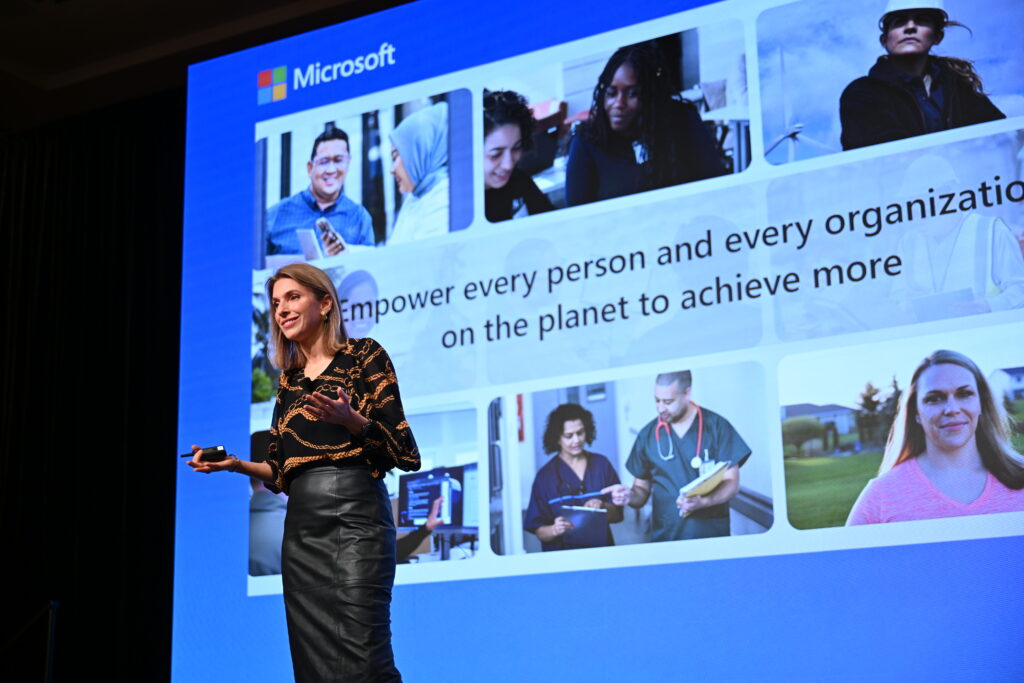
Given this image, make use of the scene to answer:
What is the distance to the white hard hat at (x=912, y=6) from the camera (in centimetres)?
291

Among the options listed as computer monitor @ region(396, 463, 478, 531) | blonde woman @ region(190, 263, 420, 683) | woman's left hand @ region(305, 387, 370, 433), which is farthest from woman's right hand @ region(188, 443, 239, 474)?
computer monitor @ region(396, 463, 478, 531)

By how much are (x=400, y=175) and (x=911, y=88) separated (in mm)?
1664

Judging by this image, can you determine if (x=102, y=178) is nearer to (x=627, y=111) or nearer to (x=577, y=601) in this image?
(x=627, y=111)

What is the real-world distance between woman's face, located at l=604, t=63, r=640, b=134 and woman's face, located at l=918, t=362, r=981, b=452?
3.90 feet

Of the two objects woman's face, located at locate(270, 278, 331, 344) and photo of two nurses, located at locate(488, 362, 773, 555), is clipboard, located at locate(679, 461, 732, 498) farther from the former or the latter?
woman's face, located at locate(270, 278, 331, 344)

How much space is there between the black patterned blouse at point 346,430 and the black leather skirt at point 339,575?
4 cm

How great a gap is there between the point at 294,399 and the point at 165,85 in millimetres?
3566

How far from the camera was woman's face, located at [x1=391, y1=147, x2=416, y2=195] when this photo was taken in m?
3.63

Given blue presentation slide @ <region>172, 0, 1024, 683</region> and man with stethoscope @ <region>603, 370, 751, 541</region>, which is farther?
man with stethoscope @ <region>603, 370, 751, 541</region>

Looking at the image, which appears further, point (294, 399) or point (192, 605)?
point (192, 605)

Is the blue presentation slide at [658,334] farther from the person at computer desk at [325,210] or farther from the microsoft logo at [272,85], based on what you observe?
the microsoft logo at [272,85]

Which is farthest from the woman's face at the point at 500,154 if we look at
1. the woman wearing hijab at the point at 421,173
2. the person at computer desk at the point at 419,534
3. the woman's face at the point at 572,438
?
the person at computer desk at the point at 419,534

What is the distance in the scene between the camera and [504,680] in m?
3.08

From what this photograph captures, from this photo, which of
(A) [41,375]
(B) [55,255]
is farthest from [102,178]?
(A) [41,375]
